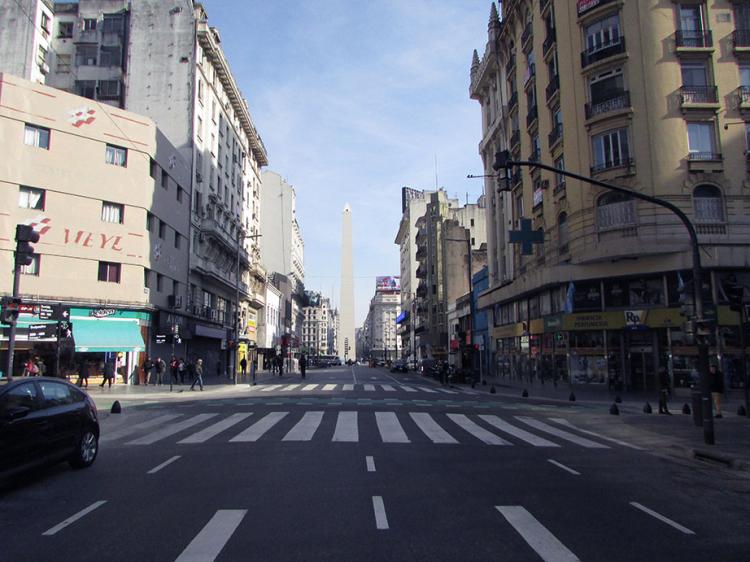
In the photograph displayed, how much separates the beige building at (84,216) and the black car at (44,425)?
22962 mm

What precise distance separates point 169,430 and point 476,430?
7.51 m

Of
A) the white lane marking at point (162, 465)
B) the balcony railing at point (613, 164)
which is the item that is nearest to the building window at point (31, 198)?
the white lane marking at point (162, 465)

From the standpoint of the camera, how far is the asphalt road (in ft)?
18.3

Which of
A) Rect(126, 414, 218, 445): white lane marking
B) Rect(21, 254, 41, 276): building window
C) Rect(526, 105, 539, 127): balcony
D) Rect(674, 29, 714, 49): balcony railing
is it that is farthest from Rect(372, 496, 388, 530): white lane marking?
Rect(526, 105, 539, 127): balcony

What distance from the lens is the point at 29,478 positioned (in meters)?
8.59

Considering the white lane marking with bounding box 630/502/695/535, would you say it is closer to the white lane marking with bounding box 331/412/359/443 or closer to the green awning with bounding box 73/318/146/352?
the white lane marking with bounding box 331/412/359/443

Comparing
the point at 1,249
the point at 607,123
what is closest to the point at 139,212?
the point at 1,249

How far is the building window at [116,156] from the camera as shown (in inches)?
1335

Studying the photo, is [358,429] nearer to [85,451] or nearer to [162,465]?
[162,465]

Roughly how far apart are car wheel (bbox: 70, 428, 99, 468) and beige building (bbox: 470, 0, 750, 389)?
23.4m

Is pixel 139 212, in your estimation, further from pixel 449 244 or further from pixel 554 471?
pixel 449 244

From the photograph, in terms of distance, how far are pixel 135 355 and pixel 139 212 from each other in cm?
853

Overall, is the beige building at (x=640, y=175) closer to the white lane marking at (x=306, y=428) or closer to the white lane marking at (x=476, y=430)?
the white lane marking at (x=476, y=430)

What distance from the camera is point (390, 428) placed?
14.2 metres
